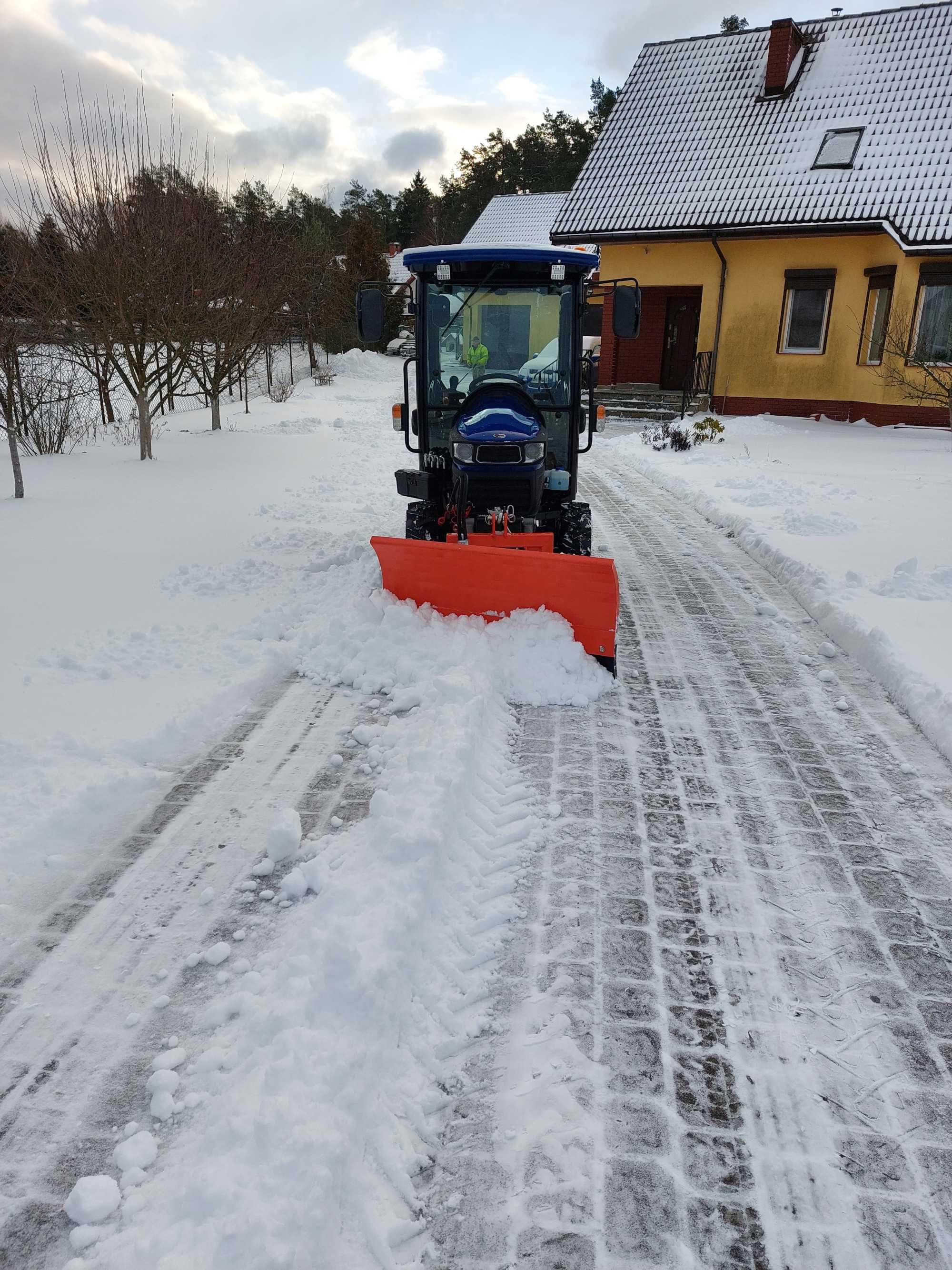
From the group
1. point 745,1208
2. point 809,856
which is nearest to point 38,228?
point 809,856

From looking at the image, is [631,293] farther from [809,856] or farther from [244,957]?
[244,957]

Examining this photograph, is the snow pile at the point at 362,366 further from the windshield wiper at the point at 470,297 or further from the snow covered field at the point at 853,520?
the windshield wiper at the point at 470,297

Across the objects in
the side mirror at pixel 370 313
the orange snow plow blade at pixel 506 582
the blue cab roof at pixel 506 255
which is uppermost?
the blue cab roof at pixel 506 255

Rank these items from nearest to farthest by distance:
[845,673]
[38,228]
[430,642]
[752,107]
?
[430,642]
[845,673]
[38,228]
[752,107]

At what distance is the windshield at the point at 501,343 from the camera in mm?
5926

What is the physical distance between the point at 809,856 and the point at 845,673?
2226 mm

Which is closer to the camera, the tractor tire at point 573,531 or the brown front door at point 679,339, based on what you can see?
the tractor tire at point 573,531

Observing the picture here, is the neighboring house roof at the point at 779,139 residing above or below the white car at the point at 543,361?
Result: above

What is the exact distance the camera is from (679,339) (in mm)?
19734

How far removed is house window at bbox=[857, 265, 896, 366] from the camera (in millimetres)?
15880

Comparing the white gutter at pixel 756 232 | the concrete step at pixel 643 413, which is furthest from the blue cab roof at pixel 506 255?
the concrete step at pixel 643 413

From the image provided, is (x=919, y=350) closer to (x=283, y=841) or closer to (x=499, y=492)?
(x=499, y=492)

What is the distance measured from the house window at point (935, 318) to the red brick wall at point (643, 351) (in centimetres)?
549

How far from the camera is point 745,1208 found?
6.52ft
